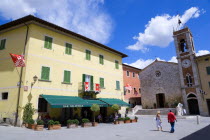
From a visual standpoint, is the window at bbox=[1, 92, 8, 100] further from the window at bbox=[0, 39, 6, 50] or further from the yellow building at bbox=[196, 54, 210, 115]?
the yellow building at bbox=[196, 54, 210, 115]

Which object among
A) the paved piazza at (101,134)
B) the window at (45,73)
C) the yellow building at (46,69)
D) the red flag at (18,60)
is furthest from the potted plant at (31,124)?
the red flag at (18,60)

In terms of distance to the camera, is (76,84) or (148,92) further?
(148,92)

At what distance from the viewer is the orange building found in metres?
34.6

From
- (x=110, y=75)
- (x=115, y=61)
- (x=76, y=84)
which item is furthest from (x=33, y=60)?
(x=115, y=61)

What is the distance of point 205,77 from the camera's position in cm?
2708

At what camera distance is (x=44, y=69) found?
15352mm

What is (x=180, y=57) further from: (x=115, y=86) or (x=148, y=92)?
(x=115, y=86)

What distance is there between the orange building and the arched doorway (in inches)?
457

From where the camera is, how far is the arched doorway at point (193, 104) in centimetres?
2798

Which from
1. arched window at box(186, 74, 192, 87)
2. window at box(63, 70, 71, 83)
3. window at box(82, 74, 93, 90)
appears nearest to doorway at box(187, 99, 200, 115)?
arched window at box(186, 74, 192, 87)

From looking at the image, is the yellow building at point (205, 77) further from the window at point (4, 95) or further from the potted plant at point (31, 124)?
the window at point (4, 95)

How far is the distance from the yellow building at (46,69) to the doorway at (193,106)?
58.6 feet

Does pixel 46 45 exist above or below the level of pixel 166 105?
above

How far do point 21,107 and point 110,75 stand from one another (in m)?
12.7
